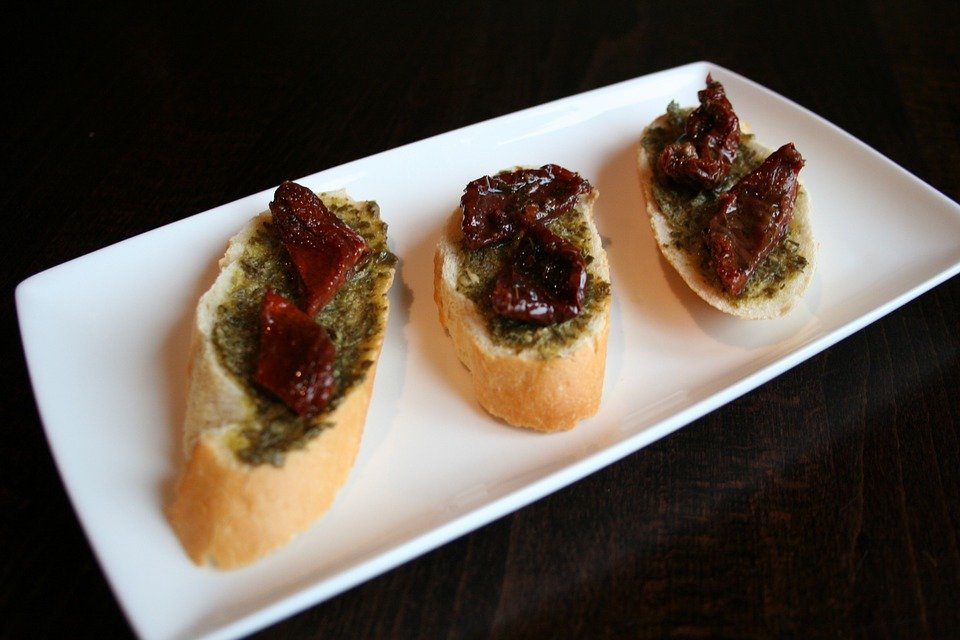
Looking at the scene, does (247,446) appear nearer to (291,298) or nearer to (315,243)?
(291,298)

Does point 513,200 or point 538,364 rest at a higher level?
point 513,200

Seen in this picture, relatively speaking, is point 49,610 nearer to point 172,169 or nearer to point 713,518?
point 713,518

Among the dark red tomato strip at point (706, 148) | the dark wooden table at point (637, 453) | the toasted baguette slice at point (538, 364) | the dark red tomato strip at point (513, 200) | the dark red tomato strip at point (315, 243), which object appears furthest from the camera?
the dark red tomato strip at point (706, 148)

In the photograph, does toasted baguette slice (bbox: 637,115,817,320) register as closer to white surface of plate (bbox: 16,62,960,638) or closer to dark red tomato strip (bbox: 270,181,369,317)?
white surface of plate (bbox: 16,62,960,638)

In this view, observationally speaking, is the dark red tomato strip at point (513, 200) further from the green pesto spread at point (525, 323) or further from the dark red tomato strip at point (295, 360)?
the dark red tomato strip at point (295, 360)

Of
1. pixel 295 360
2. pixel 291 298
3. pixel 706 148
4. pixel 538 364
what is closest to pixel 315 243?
pixel 291 298

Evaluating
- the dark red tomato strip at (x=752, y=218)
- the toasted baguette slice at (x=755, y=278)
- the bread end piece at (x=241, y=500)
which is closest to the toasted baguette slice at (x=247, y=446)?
the bread end piece at (x=241, y=500)

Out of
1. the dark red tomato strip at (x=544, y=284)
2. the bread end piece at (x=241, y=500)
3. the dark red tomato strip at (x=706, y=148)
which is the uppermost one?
the bread end piece at (x=241, y=500)
